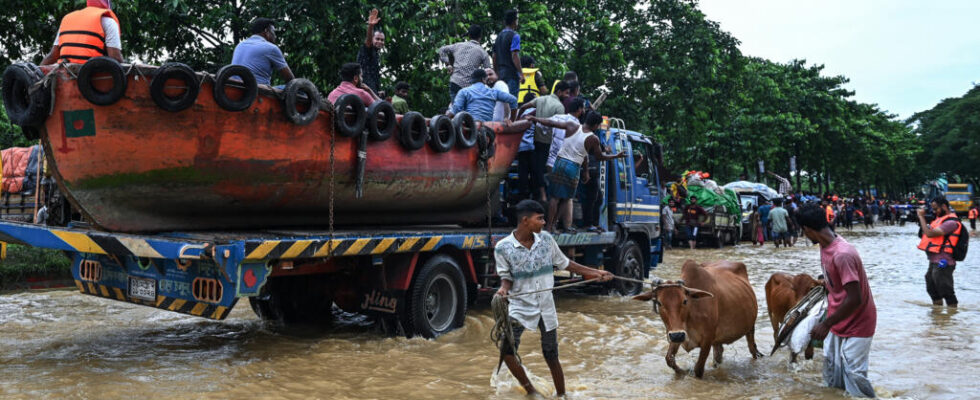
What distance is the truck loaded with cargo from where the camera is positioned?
5.78 metres

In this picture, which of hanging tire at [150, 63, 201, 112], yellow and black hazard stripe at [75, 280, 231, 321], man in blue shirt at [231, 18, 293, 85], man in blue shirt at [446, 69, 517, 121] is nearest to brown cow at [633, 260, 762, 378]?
yellow and black hazard stripe at [75, 280, 231, 321]

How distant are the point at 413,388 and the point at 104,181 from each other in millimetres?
2952

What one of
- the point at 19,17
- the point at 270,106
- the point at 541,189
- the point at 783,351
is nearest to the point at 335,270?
the point at 270,106

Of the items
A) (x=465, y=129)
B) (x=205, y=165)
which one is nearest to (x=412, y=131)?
(x=465, y=129)

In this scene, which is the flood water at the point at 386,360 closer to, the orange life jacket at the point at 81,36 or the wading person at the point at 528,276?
the wading person at the point at 528,276

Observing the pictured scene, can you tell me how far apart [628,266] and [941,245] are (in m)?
4.25

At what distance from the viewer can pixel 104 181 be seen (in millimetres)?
5941

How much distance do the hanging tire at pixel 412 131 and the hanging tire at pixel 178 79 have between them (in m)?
2.26

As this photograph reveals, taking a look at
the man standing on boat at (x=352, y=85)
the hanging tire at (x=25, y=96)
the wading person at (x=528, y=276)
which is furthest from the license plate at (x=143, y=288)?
the wading person at (x=528, y=276)

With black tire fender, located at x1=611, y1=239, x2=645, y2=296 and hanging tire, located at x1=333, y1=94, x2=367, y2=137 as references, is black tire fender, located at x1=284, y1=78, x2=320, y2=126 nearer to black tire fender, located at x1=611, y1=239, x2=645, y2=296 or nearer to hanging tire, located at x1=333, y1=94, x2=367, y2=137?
hanging tire, located at x1=333, y1=94, x2=367, y2=137

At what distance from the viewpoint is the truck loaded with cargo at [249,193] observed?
578 cm

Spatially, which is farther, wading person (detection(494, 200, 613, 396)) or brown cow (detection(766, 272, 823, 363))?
brown cow (detection(766, 272, 823, 363))

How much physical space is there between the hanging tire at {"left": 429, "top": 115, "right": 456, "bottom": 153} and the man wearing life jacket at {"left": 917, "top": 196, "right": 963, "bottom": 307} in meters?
6.47

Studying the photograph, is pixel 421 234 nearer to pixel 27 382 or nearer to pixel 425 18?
pixel 27 382
